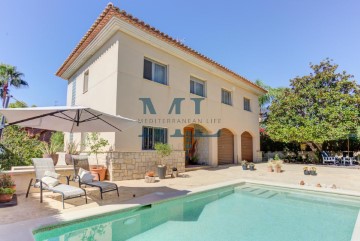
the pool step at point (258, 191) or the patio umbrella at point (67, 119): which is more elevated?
the patio umbrella at point (67, 119)

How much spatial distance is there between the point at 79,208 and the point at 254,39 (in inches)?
663

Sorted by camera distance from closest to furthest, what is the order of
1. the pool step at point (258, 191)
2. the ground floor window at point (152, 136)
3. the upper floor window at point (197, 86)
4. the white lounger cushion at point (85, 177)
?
1. the white lounger cushion at point (85, 177)
2. the pool step at point (258, 191)
3. the ground floor window at point (152, 136)
4. the upper floor window at point (197, 86)

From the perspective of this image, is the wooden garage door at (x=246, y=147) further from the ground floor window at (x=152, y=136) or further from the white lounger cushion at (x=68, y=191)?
the white lounger cushion at (x=68, y=191)

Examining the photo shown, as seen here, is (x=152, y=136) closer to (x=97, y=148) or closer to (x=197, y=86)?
(x=97, y=148)

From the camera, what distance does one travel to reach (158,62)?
13938 millimetres

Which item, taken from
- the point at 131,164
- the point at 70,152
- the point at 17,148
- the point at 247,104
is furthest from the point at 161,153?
the point at 247,104

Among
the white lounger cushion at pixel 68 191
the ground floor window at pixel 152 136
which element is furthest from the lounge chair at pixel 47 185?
the ground floor window at pixel 152 136

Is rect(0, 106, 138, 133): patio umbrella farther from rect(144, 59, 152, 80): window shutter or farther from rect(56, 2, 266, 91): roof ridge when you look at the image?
rect(56, 2, 266, 91): roof ridge

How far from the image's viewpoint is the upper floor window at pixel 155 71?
13.3 metres

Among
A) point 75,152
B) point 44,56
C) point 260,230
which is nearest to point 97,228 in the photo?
point 260,230

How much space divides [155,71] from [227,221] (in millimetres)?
10100

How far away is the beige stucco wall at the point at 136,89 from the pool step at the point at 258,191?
541cm

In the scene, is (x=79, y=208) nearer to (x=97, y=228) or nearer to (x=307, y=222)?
(x=97, y=228)

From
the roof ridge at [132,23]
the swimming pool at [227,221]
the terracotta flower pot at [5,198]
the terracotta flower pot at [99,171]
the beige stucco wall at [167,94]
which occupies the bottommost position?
the swimming pool at [227,221]
